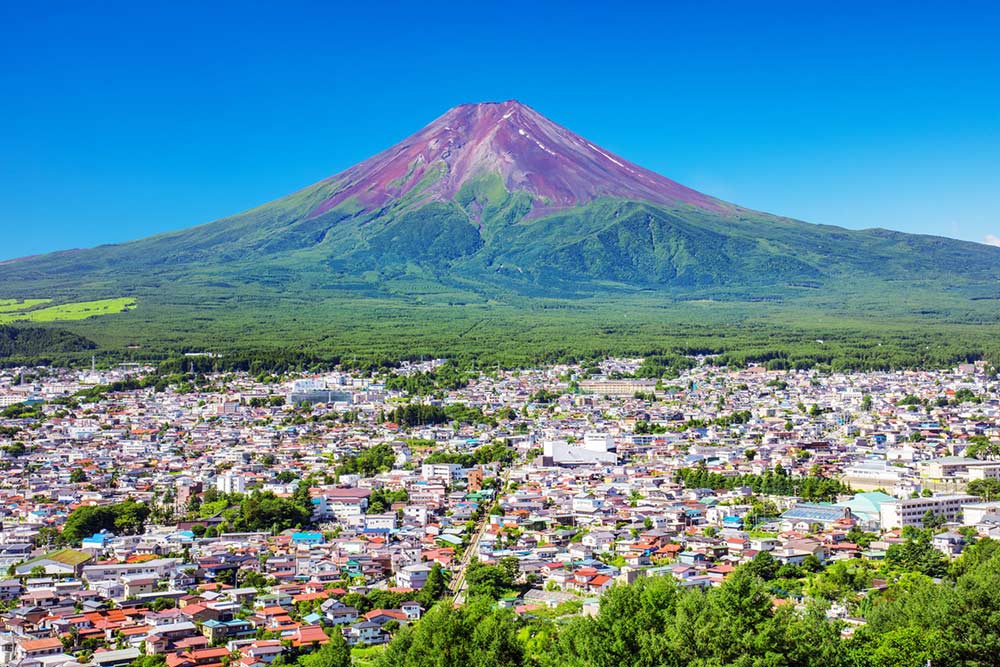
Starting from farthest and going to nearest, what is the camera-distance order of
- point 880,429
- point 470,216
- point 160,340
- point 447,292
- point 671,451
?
1. point 470,216
2. point 447,292
3. point 160,340
4. point 880,429
5. point 671,451

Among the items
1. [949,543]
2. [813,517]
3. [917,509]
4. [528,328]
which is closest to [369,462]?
[813,517]

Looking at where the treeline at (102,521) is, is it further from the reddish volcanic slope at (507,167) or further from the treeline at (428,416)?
the reddish volcanic slope at (507,167)

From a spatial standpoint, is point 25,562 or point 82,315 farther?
point 82,315

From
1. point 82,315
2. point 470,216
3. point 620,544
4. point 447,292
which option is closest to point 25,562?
point 620,544

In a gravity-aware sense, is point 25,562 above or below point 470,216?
below

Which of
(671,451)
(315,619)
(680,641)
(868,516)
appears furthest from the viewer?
(671,451)

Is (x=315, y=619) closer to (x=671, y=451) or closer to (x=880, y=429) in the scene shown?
(x=671, y=451)

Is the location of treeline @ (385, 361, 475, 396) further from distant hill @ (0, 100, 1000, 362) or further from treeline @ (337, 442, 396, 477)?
distant hill @ (0, 100, 1000, 362)
